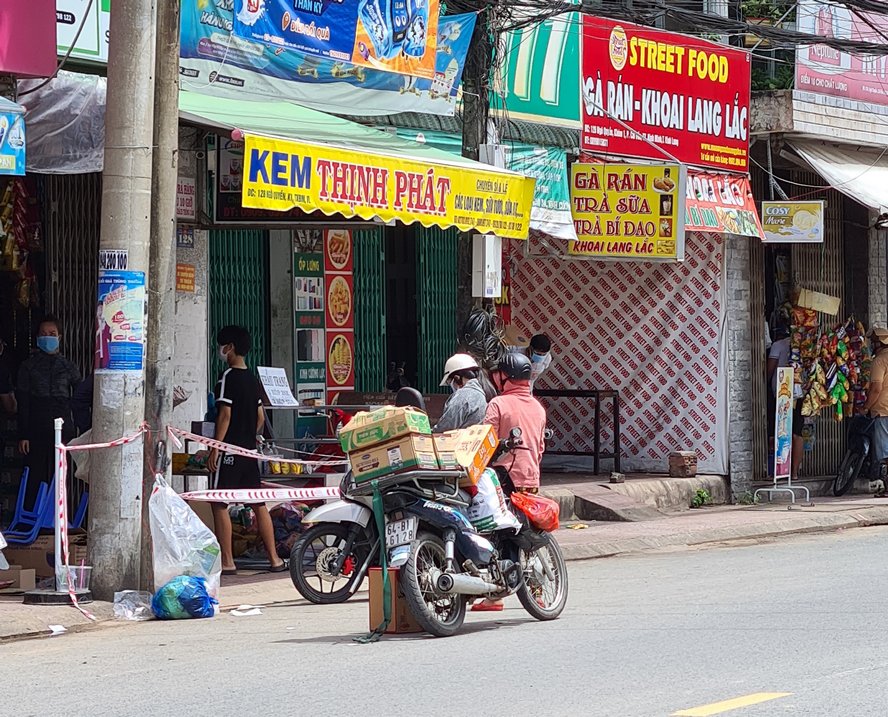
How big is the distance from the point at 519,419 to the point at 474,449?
1.12m

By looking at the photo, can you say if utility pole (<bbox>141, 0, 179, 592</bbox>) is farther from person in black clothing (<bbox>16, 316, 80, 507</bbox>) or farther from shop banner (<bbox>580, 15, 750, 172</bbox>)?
shop banner (<bbox>580, 15, 750, 172</bbox>)

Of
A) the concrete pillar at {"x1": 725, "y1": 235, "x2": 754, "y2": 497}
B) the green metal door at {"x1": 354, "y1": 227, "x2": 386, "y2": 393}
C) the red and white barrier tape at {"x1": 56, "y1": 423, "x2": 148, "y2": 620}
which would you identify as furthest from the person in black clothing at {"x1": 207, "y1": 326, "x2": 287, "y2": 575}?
the concrete pillar at {"x1": 725, "y1": 235, "x2": 754, "y2": 497}

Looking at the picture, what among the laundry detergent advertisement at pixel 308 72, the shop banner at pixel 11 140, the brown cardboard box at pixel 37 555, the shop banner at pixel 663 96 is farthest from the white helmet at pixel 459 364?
the shop banner at pixel 663 96

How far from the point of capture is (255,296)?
16.5 metres

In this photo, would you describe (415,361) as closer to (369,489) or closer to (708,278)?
(708,278)

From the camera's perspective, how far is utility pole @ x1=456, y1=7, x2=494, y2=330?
1488cm

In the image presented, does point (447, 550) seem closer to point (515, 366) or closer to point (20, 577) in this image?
point (515, 366)

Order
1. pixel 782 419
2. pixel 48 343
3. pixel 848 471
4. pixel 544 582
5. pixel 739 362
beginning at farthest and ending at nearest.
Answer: pixel 848 471 → pixel 739 362 → pixel 782 419 → pixel 48 343 → pixel 544 582

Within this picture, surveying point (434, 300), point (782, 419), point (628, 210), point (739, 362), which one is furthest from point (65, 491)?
point (739, 362)

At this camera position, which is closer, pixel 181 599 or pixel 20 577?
pixel 181 599

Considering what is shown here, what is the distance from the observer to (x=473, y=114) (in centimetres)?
1511

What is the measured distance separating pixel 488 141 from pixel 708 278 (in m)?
5.01

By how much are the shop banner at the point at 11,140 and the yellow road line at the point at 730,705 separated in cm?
644

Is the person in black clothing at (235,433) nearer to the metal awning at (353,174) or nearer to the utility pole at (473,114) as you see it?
the metal awning at (353,174)
